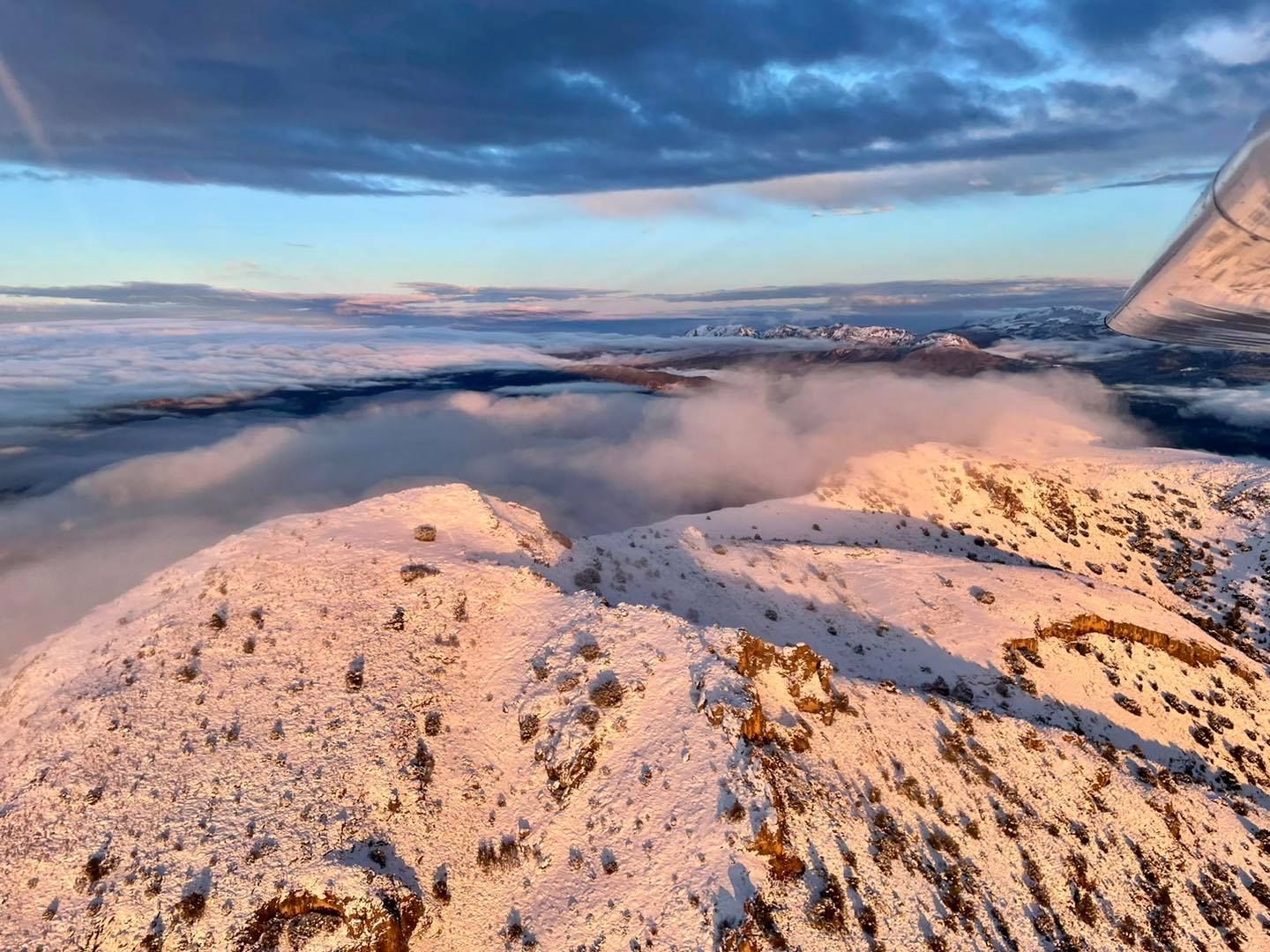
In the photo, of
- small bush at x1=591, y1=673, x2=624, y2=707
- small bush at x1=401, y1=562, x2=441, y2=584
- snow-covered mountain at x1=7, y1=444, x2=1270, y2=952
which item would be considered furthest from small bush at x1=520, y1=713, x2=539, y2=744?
small bush at x1=401, y1=562, x2=441, y2=584

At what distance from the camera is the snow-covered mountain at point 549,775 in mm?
22859

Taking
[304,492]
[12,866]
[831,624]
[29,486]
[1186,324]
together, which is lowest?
[304,492]

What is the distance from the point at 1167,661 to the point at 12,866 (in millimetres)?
69622

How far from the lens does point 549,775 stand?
2752 centimetres

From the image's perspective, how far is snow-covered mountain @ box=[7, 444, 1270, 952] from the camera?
22859 mm

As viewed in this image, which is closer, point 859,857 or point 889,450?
point 859,857

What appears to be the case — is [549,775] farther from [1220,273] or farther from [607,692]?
[1220,273]

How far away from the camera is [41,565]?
85.1m

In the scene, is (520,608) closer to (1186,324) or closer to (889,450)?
(1186,324)

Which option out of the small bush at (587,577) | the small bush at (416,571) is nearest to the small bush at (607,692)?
the small bush at (416,571)

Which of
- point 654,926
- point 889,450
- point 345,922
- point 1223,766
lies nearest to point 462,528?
point 345,922

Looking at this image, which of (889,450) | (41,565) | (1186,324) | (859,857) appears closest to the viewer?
(1186,324)

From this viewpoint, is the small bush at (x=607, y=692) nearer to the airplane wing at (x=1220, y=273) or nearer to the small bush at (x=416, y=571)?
the small bush at (x=416, y=571)

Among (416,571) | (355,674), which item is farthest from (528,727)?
(416,571)
